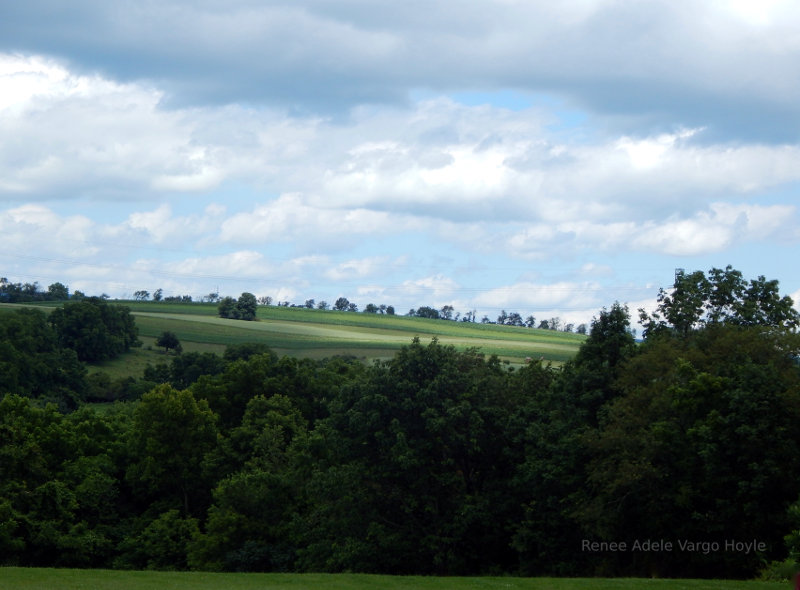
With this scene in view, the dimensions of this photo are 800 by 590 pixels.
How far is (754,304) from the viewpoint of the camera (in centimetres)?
4825

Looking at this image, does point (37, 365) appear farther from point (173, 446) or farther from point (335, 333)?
point (335, 333)

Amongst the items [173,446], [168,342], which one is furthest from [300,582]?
[168,342]

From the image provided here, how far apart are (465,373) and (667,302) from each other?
12226 millimetres

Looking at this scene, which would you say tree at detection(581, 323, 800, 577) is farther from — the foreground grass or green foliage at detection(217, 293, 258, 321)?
green foliage at detection(217, 293, 258, 321)

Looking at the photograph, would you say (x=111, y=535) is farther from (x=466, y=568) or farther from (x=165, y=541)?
(x=466, y=568)

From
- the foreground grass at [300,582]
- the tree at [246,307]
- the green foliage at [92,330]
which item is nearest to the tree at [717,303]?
the foreground grass at [300,582]

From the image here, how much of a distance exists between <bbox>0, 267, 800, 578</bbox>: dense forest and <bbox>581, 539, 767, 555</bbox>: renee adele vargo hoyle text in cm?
7

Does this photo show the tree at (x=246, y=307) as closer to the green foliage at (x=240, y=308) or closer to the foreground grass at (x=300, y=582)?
the green foliage at (x=240, y=308)

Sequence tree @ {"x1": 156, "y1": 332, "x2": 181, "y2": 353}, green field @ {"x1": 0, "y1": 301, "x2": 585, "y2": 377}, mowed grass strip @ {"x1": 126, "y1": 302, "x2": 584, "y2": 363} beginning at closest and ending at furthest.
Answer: green field @ {"x1": 0, "y1": 301, "x2": 585, "y2": 377} < mowed grass strip @ {"x1": 126, "y1": 302, "x2": 584, "y2": 363} < tree @ {"x1": 156, "y1": 332, "x2": 181, "y2": 353}

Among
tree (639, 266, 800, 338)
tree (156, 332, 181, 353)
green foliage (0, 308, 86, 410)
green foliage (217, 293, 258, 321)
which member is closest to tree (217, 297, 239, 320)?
green foliage (217, 293, 258, 321)

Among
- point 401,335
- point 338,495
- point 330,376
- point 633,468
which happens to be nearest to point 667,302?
point 633,468

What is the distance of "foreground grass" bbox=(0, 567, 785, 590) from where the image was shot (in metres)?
28.1

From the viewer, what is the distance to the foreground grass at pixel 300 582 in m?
28.1

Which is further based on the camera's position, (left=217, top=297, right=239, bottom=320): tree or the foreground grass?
(left=217, top=297, right=239, bottom=320): tree
